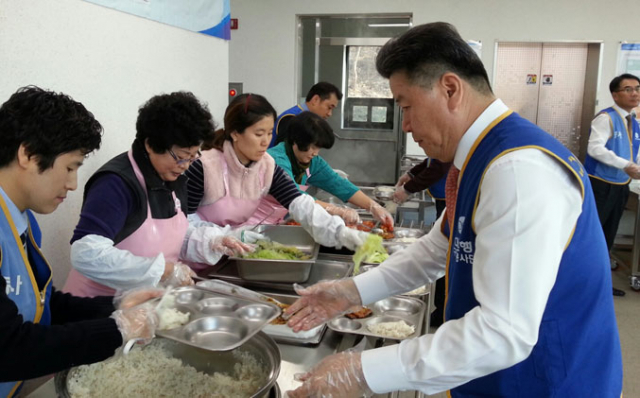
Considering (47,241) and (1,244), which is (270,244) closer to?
(47,241)

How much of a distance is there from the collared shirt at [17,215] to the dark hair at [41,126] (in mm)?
80

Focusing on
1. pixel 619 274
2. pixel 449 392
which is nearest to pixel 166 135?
pixel 449 392

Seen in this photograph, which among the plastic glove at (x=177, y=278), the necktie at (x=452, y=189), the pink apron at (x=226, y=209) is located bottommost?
the plastic glove at (x=177, y=278)

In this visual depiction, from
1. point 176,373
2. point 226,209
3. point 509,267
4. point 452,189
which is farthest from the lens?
point 226,209

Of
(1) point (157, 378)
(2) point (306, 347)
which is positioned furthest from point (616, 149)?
(1) point (157, 378)

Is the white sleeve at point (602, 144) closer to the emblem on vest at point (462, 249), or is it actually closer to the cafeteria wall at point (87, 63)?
the cafeteria wall at point (87, 63)

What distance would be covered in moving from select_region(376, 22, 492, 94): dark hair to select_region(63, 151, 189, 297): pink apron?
42.5 inches

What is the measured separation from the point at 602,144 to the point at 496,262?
433 cm

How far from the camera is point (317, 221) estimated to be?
2385 millimetres

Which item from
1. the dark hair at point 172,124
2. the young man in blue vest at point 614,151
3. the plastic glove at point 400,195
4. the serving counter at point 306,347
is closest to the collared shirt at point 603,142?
the young man in blue vest at point 614,151

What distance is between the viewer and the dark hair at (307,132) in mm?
3049

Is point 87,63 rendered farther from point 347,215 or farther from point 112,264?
point 347,215

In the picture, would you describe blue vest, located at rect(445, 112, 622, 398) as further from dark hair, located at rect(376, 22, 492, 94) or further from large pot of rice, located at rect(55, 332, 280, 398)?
large pot of rice, located at rect(55, 332, 280, 398)

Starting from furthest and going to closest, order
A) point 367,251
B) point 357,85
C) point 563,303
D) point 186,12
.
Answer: point 357,85 → point 186,12 → point 367,251 → point 563,303
